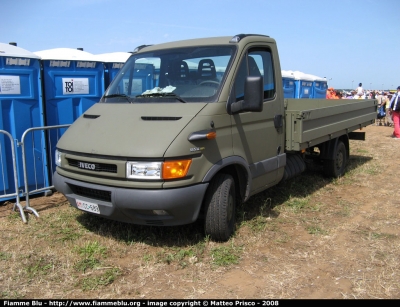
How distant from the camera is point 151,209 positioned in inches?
137

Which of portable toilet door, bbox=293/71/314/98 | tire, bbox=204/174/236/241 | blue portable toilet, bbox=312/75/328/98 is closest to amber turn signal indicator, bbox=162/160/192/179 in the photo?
tire, bbox=204/174/236/241

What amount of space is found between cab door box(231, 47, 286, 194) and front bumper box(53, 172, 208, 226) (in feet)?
2.85

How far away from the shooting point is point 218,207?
12.8 feet

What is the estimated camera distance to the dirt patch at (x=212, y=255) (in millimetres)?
3286

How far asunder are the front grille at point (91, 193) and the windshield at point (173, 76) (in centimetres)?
116

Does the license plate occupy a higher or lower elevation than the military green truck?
lower

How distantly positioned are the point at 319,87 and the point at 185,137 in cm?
1501

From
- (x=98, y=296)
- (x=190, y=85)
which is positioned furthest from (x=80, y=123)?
(x=98, y=296)

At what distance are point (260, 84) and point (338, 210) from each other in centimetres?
270

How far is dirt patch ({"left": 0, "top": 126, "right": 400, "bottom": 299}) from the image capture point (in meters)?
3.29

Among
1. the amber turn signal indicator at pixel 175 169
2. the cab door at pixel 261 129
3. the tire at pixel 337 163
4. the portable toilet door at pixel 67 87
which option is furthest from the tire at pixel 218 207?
the tire at pixel 337 163

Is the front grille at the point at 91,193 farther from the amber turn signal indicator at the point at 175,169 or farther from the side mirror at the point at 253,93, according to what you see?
the side mirror at the point at 253,93

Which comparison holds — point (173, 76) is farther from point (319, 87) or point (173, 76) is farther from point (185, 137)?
point (319, 87)

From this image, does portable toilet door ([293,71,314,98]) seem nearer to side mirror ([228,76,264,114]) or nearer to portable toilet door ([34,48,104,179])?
portable toilet door ([34,48,104,179])
